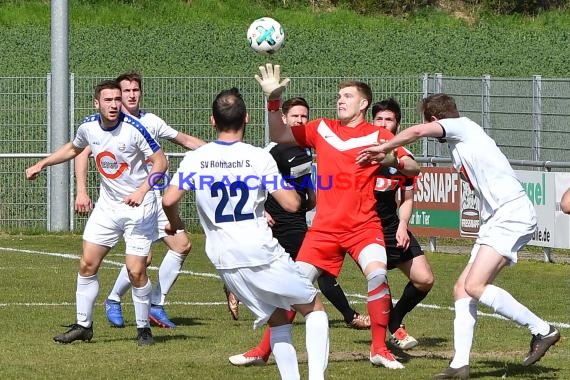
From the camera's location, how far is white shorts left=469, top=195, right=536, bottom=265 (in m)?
9.33

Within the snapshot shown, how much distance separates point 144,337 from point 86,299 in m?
0.62

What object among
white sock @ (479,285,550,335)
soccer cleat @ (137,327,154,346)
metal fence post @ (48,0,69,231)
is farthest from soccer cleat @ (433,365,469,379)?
metal fence post @ (48,0,69,231)

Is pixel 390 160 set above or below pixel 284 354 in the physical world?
above

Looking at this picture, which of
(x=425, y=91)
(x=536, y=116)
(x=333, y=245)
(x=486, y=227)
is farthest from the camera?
(x=425, y=91)

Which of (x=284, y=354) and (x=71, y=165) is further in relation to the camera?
(x=71, y=165)

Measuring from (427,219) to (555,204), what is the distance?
9.16 ft

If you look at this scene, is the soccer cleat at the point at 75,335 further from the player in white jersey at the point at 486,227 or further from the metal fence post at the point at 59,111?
the metal fence post at the point at 59,111

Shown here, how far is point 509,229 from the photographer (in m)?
9.36

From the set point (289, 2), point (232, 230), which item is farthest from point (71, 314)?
point (289, 2)

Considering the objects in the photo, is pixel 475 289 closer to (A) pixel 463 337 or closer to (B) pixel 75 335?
(A) pixel 463 337

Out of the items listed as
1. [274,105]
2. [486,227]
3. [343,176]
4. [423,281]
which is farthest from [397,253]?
[274,105]

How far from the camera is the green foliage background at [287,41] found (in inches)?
1574

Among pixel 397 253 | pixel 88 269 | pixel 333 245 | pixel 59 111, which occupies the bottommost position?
pixel 88 269

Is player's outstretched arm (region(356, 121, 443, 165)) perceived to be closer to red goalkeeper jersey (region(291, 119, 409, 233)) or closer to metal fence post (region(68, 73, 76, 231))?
red goalkeeper jersey (region(291, 119, 409, 233))
